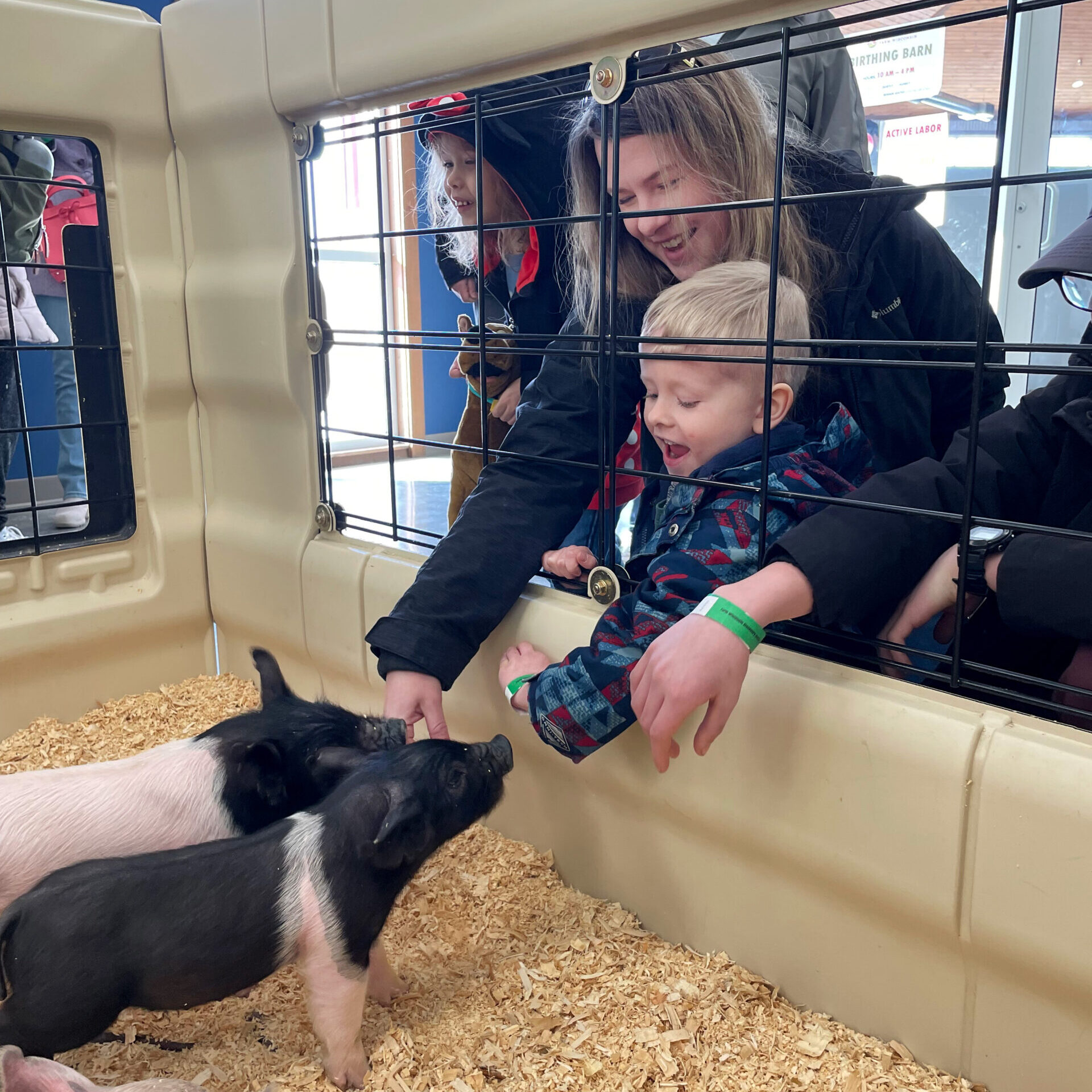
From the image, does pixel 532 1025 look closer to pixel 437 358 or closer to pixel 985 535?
pixel 985 535

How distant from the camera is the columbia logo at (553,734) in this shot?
4.13 ft

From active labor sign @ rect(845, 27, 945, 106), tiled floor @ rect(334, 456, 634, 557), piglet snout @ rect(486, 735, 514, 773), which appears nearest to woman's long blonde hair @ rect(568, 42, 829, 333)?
piglet snout @ rect(486, 735, 514, 773)

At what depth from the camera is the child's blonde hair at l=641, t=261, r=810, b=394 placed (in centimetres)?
129

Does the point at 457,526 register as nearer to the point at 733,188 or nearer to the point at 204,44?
the point at 733,188

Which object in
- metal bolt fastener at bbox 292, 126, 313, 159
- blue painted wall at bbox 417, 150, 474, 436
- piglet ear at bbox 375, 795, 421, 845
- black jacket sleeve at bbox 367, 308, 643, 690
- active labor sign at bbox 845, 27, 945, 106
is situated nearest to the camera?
piglet ear at bbox 375, 795, 421, 845

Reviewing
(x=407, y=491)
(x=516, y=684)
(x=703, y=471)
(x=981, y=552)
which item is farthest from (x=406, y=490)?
(x=981, y=552)

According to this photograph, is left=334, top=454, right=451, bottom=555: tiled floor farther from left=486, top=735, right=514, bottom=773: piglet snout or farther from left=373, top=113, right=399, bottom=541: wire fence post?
left=486, top=735, right=514, bottom=773: piglet snout

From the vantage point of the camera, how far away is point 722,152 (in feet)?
4.50

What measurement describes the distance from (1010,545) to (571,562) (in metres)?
0.61

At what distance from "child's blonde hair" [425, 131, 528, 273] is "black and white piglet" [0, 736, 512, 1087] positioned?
40.6 inches

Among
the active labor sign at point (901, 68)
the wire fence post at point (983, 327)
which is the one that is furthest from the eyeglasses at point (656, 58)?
the active labor sign at point (901, 68)

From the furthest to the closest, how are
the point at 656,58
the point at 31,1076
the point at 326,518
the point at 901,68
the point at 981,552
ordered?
the point at 901,68, the point at 326,518, the point at 656,58, the point at 981,552, the point at 31,1076

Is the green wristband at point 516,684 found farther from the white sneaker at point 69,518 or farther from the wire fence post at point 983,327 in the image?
the white sneaker at point 69,518

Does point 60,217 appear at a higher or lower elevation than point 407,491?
higher
